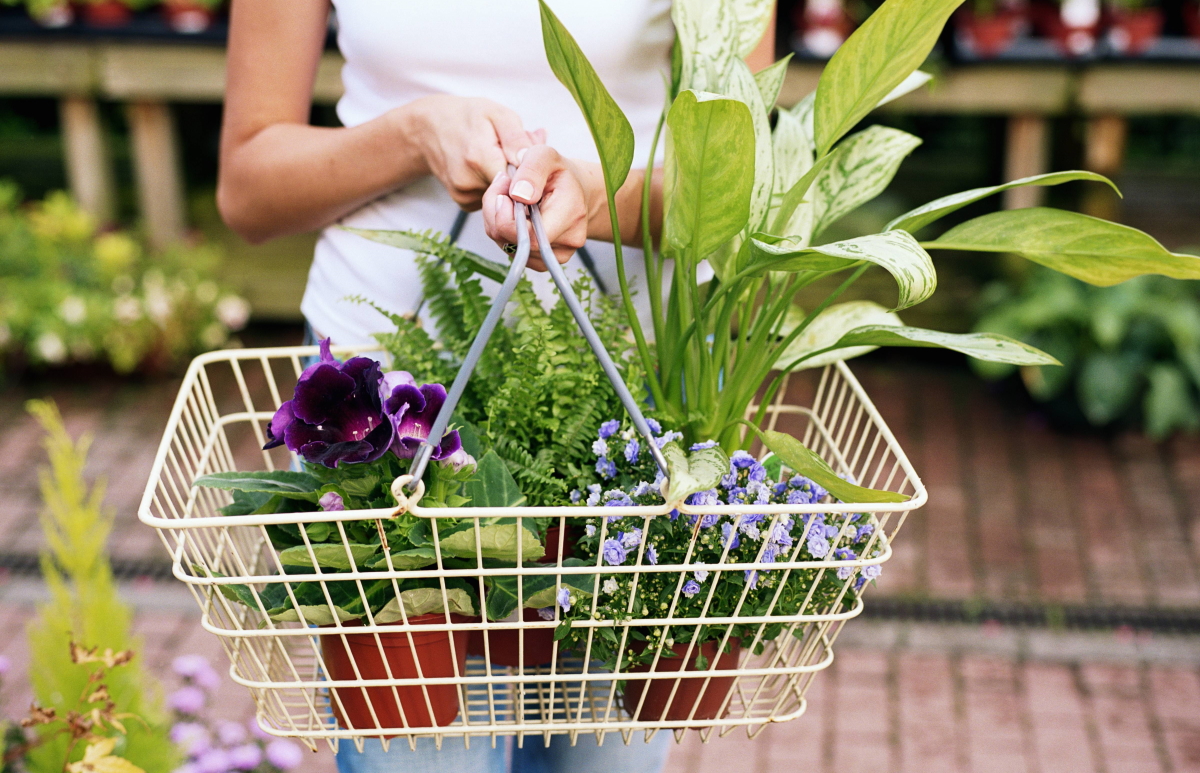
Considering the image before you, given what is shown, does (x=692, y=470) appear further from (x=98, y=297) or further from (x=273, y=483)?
(x=98, y=297)

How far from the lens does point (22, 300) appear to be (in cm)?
418

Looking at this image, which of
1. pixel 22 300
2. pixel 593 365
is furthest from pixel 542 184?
pixel 22 300

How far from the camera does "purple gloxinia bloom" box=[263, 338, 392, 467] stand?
88 centimetres

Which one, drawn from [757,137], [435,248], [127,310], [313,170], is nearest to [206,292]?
[127,310]

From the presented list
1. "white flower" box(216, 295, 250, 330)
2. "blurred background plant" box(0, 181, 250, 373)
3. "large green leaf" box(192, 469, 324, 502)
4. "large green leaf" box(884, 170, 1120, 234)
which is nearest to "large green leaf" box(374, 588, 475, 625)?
"large green leaf" box(192, 469, 324, 502)

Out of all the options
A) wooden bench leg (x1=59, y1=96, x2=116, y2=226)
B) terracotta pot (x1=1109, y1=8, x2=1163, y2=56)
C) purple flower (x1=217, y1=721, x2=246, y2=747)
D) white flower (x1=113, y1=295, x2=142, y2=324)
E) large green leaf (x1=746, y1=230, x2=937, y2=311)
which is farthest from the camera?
wooden bench leg (x1=59, y1=96, x2=116, y2=226)

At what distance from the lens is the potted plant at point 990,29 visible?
4.06 metres

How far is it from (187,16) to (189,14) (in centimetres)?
2

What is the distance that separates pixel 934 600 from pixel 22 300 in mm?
3374

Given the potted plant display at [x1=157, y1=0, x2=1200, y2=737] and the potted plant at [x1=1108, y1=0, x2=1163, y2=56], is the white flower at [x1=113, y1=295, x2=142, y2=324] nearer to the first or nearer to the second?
the potted plant display at [x1=157, y1=0, x2=1200, y2=737]

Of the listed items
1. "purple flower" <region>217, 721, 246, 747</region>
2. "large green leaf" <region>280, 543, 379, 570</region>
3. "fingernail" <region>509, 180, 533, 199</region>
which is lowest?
"purple flower" <region>217, 721, 246, 747</region>

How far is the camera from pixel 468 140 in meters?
1.07

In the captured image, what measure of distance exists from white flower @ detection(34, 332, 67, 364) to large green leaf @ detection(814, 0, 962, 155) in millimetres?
3754

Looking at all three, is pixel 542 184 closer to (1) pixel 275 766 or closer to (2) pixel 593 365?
(2) pixel 593 365
